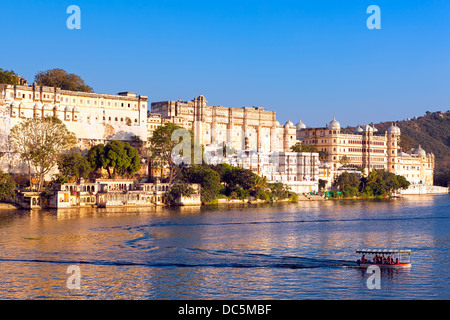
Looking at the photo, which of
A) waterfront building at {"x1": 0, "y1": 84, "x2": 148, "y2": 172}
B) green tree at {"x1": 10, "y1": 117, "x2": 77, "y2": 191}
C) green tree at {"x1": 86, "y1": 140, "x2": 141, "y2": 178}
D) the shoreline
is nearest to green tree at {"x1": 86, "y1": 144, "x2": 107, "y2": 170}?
green tree at {"x1": 86, "y1": 140, "x2": 141, "y2": 178}

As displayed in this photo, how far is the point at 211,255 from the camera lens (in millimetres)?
34562

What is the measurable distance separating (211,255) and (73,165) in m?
33.6

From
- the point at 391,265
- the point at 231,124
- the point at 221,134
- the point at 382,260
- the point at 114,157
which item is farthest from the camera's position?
the point at 231,124

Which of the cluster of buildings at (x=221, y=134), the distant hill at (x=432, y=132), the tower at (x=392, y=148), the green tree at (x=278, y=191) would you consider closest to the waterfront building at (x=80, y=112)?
the cluster of buildings at (x=221, y=134)

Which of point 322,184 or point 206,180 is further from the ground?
point 206,180

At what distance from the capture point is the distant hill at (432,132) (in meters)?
160

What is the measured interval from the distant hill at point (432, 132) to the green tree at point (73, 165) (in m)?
94.3

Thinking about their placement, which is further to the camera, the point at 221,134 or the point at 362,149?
the point at 362,149

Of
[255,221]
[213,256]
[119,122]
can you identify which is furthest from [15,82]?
[213,256]

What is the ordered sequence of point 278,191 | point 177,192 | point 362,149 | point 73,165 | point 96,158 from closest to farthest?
point 73,165
point 177,192
point 96,158
point 278,191
point 362,149

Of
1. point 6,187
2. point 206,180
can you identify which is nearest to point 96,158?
point 206,180

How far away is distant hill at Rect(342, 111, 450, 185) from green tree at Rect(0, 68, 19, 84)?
91.6m

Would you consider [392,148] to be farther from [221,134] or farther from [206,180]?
[206,180]
